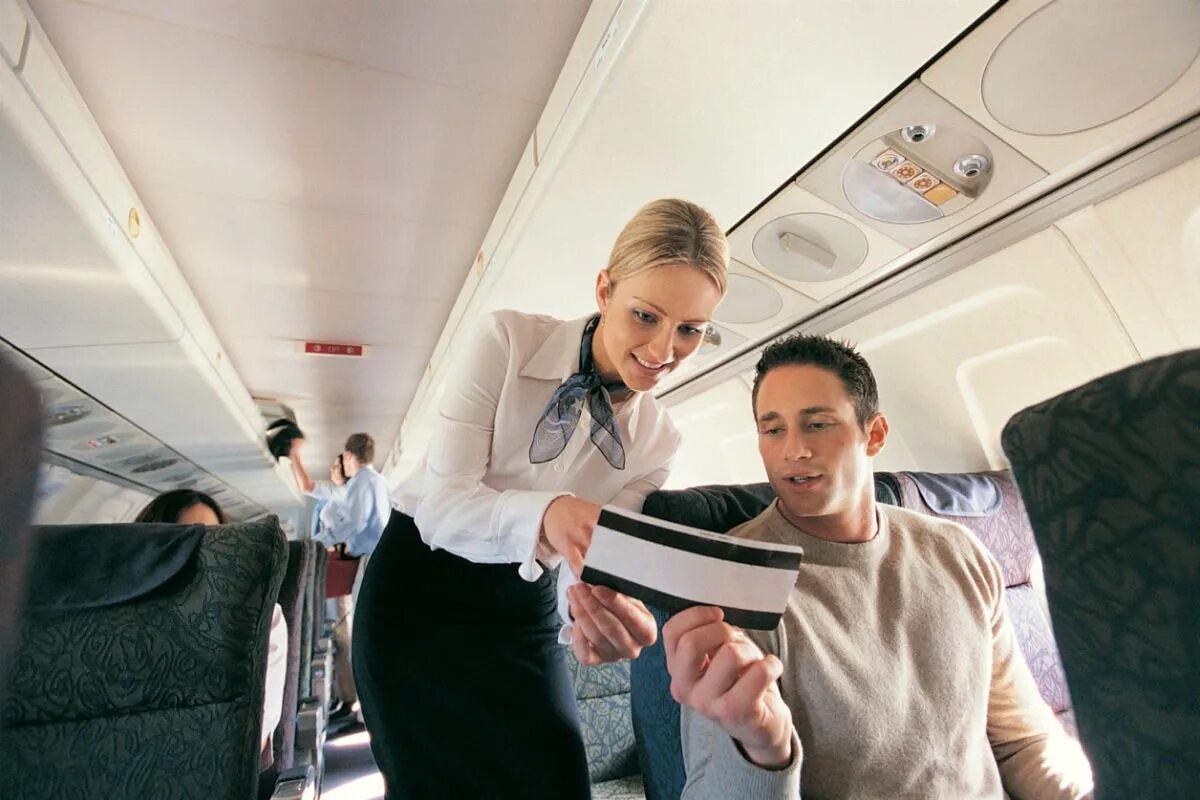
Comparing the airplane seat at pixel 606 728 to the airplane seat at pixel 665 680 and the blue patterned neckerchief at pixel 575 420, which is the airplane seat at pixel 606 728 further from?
the blue patterned neckerchief at pixel 575 420

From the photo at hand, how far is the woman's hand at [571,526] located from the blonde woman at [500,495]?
19 cm

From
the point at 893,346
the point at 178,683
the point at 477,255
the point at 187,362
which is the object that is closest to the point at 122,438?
the point at 187,362

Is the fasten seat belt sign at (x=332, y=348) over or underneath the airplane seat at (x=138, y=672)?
over

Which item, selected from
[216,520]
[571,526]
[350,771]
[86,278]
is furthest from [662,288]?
[350,771]

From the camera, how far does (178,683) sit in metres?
1.22

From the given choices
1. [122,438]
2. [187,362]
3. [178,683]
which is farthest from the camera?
[122,438]

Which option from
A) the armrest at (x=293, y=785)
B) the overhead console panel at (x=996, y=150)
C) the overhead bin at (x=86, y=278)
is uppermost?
the overhead bin at (x=86, y=278)

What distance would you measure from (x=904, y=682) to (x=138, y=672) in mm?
1615

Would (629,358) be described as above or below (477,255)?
below

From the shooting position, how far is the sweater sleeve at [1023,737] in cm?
133

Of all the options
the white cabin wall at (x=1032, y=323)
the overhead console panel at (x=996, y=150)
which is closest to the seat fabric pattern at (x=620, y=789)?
the white cabin wall at (x=1032, y=323)

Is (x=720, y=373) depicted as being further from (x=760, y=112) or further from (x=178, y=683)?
(x=178, y=683)

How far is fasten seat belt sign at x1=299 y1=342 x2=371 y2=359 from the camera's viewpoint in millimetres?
5070

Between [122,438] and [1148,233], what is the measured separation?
22.8 ft
